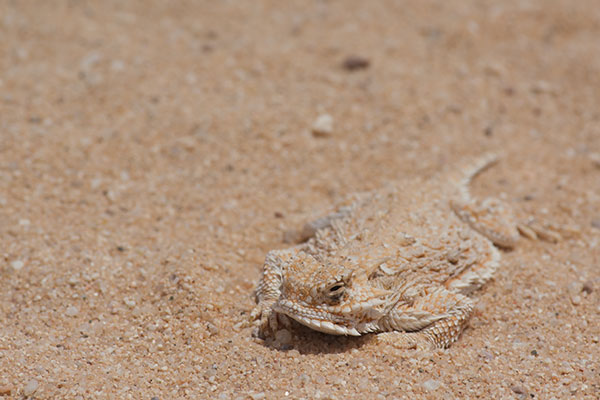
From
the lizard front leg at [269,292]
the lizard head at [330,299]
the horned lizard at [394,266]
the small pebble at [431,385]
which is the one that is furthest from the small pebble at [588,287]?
the lizard front leg at [269,292]

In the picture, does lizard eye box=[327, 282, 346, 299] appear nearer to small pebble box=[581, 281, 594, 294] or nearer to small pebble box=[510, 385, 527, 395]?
small pebble box=[510, 385, 527, 395]

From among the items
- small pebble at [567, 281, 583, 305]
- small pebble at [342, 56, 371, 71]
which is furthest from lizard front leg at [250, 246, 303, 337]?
small pebble at [342, 56, 371, 71]

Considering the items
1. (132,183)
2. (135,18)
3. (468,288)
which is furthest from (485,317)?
(135,18)

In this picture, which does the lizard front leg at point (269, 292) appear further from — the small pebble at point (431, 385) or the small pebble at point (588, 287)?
the small pebble at point (588, 287)

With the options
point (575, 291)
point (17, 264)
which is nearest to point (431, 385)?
point (575, 291)

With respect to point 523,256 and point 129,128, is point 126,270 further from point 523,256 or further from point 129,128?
point 523,256

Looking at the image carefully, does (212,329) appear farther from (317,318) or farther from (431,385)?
(431,385)
